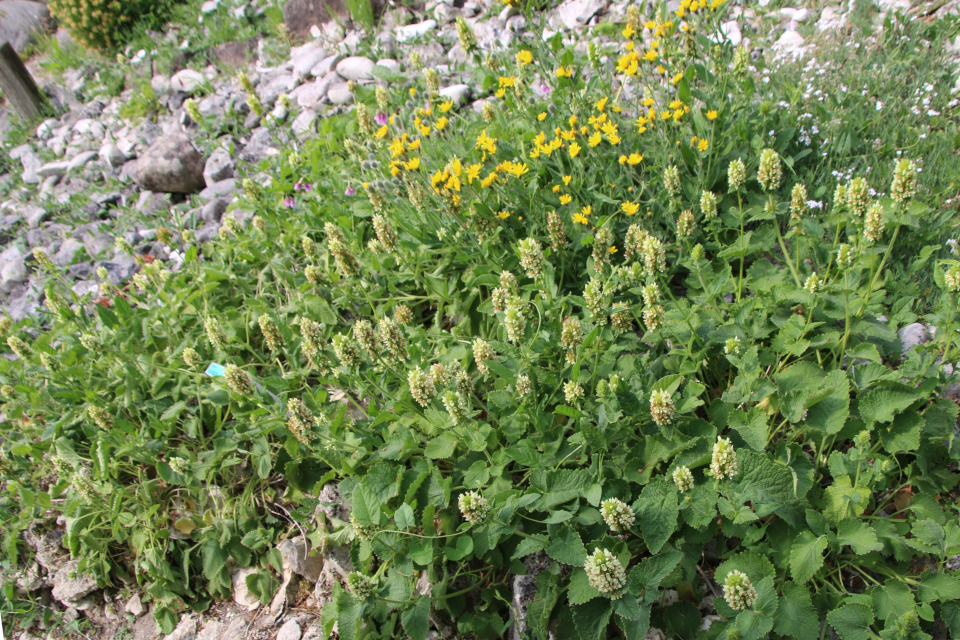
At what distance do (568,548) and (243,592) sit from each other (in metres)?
1.88

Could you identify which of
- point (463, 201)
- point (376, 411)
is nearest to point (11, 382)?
point (376, 411)

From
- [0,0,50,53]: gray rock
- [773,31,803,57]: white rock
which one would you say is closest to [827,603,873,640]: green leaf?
[773,31,803,57]: white rock

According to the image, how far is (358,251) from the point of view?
149 inches

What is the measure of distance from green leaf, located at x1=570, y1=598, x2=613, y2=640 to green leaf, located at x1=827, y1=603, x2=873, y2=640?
65 cm

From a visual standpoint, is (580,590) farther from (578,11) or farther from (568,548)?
(578,11)

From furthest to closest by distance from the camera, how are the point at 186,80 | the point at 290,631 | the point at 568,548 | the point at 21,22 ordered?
the point at 21,22, the point at 186,80, the point at 290,631, the point at 568,548

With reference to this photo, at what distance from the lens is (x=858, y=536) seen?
75.2 inches

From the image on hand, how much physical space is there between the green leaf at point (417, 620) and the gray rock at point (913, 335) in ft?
7.25

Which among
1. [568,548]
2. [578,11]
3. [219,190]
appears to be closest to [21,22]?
[219,190]

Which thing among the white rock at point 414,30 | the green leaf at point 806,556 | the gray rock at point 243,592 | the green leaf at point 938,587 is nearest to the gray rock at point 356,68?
the white rock at point 414,30

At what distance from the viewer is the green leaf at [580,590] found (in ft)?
6.25

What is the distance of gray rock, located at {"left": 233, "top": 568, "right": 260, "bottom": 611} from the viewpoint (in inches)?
118

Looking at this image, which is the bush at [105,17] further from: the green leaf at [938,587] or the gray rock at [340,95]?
the green leaf at [938,587]

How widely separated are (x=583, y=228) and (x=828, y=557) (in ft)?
6.02
